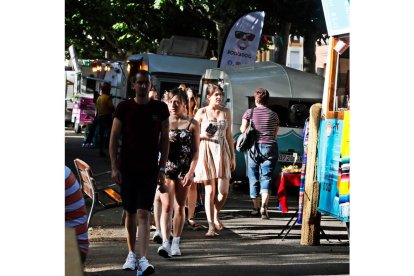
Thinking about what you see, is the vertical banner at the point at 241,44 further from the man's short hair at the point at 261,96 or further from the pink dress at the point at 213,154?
the pink dress at the point at 213,154

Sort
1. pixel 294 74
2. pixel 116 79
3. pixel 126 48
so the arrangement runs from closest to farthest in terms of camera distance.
A: pixel 294 74
pixel 116 79
pixel 126 48

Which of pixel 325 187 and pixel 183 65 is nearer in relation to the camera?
pixel 325 187

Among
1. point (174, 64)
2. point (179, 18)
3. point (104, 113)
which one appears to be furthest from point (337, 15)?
point (179, 18)

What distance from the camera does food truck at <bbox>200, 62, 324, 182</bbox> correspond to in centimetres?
1805

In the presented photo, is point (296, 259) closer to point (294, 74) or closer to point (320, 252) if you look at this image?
point (320, 252)

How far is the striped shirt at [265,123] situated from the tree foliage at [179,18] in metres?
10.6

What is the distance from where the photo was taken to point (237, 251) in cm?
1091

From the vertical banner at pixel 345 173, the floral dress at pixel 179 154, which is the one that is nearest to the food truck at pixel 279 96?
the floral dress at pixel 179 154

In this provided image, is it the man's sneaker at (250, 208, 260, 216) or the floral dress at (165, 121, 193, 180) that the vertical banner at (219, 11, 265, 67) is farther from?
the floral dress at (165, 121, 193, 180)

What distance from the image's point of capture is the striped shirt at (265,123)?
1395 centimetres

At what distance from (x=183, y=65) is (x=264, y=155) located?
A: 14.9 m
